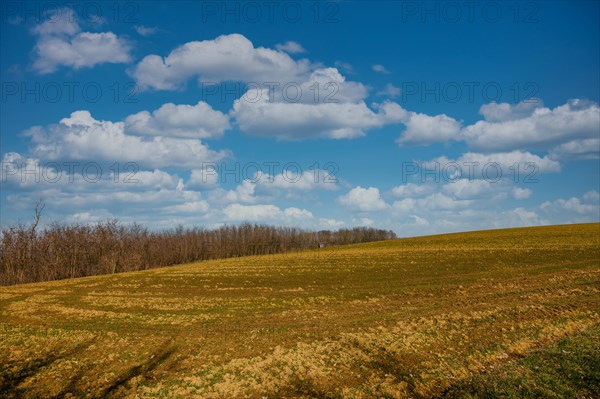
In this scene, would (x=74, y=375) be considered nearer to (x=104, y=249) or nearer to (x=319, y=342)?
(x=319, y=342)

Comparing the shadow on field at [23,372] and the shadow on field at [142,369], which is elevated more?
the shadow on field at [142,369]

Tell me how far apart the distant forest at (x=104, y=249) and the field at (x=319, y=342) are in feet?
147

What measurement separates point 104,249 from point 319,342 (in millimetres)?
84220

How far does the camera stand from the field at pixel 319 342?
1286cm

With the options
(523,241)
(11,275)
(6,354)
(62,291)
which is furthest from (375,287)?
(11,275)

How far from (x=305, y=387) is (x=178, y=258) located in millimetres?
109961

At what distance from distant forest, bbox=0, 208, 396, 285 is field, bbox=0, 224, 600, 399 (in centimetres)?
4496

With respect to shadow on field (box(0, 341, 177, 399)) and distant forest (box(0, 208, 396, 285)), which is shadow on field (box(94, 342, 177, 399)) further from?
distant forest (box(0, 208, 396, 285))

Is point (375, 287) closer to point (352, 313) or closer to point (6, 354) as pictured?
point (352, 313)

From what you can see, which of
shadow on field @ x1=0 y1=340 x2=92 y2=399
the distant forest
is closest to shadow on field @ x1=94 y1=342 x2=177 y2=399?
shadow on field @ x1=0 y1=340 x2=92 y2=399

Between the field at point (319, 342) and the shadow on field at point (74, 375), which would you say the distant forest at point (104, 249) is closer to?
the field at point (319, 342)

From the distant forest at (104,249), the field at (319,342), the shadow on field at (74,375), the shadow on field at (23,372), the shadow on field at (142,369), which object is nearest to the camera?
the field at (319,342)

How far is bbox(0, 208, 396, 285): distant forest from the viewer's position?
7219cm

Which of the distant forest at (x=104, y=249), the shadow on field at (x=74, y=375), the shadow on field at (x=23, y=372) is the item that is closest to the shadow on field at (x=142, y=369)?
the shadow on field at (x=74, y=375)
